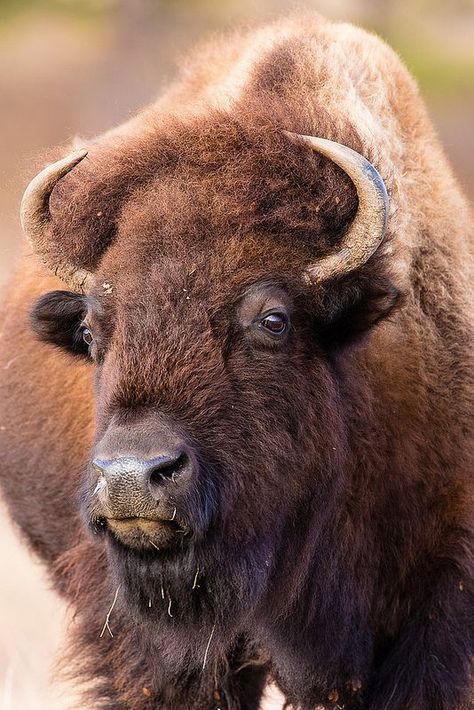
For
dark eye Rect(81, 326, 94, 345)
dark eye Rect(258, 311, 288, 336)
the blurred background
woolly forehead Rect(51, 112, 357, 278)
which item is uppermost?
the blurred background

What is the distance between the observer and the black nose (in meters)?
5.07

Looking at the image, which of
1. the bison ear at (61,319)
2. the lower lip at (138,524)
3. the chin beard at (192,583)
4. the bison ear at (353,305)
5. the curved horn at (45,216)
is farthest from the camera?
the bison ear at (61,319)

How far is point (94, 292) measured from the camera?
603 centimetres

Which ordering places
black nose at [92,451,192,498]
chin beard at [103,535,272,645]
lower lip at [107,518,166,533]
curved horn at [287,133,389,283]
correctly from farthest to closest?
curved horn at [287,133,389,283] → chin beard at [103,535,272,645] → lower lip at [107,518,166,533] → black nose at [92,451,192,498]

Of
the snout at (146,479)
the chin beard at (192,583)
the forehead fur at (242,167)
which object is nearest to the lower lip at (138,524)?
the snout at (146,479)

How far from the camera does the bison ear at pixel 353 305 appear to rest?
598 centimetres

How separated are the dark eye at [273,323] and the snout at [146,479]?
78 centimetres

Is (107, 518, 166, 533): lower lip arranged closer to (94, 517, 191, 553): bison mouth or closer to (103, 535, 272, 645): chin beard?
(94, 517, 191, 553): bison mouth

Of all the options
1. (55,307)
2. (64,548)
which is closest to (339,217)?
(55,307)

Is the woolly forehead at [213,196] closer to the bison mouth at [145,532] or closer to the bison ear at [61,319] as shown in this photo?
the bison ear at [61,319]

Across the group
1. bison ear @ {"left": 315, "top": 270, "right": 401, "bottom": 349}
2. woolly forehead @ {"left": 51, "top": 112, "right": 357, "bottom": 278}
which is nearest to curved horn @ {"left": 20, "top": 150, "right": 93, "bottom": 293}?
woolly forehead @ {"left": 51, "top": 112, "right": 357, "bottom": 278}

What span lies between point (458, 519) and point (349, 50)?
2565 mm

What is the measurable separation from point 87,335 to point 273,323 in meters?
1.04

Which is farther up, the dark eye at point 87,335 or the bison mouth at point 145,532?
the dark eye at point 87,335
